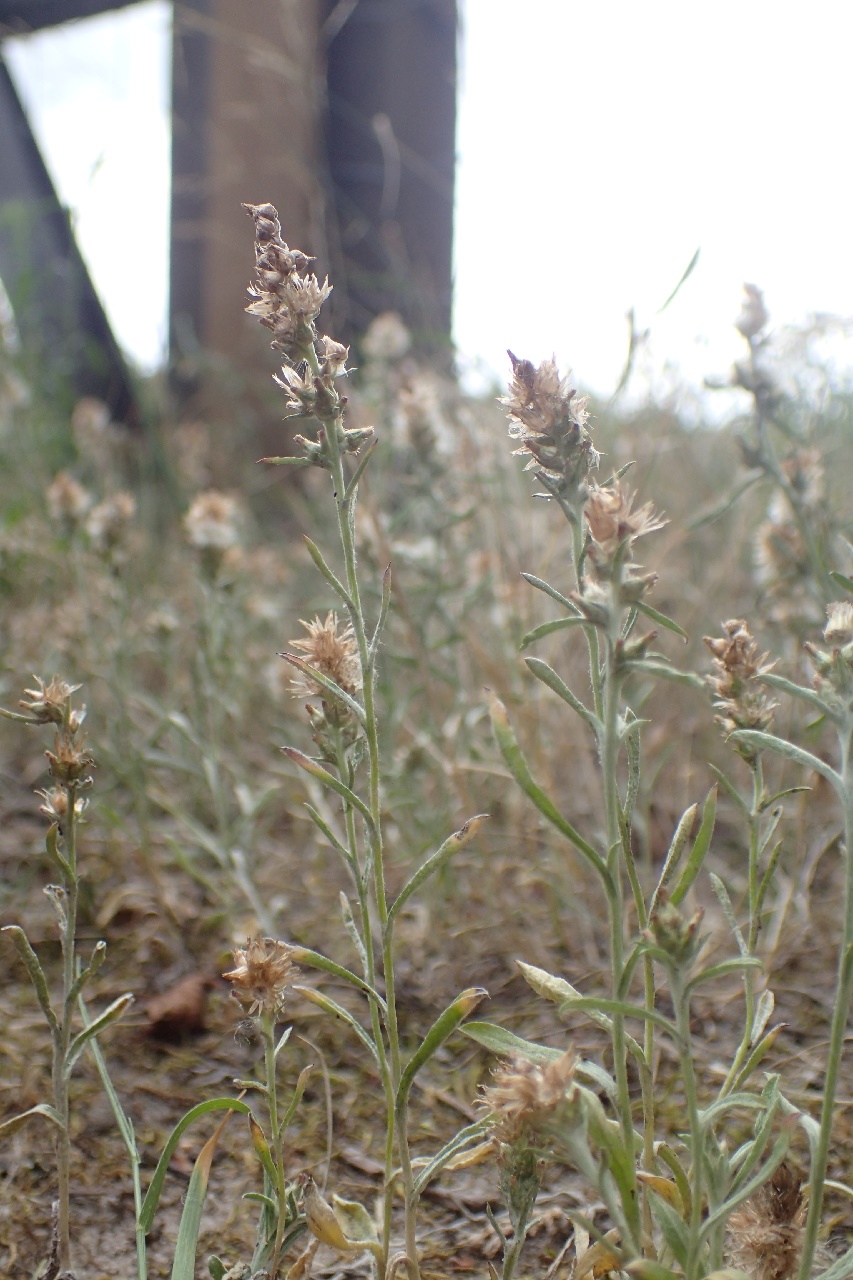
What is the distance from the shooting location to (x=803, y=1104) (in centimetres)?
124

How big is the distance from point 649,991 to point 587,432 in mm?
485

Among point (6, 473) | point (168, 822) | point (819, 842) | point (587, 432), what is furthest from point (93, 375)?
point (587, 432)

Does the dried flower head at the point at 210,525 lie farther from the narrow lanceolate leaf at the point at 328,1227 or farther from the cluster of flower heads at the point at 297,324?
the narrow lanceolate leaf at the point at 328,1227

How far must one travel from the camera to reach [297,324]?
0.84m

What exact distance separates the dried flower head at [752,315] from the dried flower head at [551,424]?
913mm

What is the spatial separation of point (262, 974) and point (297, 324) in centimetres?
54

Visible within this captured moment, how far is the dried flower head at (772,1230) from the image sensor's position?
0.85 meters

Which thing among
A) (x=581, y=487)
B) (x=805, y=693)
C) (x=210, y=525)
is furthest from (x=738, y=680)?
(x=210, y=525)

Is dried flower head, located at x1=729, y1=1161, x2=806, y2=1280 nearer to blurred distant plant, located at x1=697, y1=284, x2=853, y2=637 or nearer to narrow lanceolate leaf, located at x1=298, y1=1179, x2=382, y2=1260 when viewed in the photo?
narrow lanceolate leaf, located at x1=298, y1=1179, x2=382, y2=1260

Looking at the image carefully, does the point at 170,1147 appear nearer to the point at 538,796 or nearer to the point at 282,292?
the point at 538,796

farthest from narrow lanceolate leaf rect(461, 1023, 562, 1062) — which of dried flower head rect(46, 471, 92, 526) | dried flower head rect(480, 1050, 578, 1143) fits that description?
dried flower head rect(46, 471, 92, 526)

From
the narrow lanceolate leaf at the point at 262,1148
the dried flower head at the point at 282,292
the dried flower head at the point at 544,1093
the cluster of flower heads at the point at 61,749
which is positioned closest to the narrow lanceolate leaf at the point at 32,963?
the cluster of flower heads at the point at 61,749

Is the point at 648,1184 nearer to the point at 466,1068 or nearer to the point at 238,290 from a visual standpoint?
the point at 466,1068

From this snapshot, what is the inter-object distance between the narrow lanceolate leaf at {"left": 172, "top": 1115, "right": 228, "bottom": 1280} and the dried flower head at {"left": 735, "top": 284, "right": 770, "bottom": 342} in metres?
1.35
